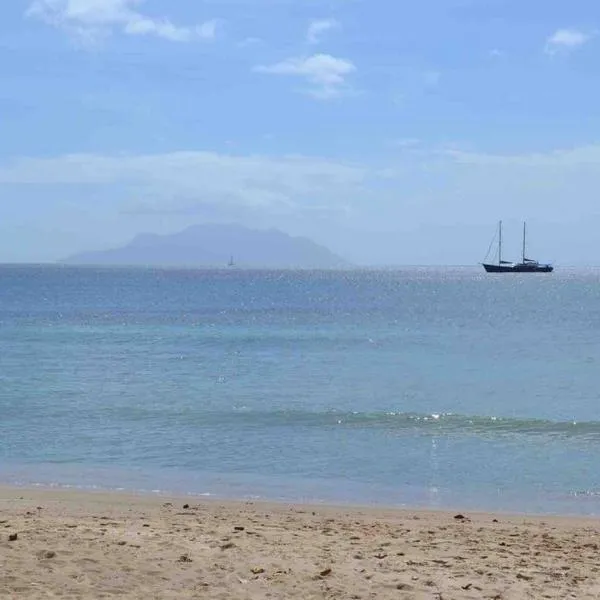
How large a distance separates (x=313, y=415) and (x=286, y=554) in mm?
14616

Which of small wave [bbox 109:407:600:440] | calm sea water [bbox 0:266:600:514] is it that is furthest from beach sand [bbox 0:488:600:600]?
small wave [bbox 109:407:600:440]

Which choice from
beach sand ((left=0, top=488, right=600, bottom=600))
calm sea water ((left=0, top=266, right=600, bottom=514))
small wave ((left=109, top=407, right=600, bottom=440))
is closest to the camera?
beach sand ((left=0, top=488, right=600, bottom=600))

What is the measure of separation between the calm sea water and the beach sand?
8.32 ft

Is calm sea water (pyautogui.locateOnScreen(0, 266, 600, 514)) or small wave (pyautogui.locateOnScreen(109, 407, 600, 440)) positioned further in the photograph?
small wave (pyautogui.locateOnScreen(109, 407, 600, 440))

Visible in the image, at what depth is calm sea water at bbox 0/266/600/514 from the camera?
16188 millimetres

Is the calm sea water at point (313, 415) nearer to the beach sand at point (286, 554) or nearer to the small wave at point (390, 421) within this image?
the small wave at point (390, 421)

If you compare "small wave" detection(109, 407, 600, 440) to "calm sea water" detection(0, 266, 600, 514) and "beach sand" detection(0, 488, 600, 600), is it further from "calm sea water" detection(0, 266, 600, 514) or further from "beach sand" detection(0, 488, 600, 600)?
"beach sand" detection(0, 488, 600, 600)

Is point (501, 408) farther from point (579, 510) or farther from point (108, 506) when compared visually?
point (108, 506)

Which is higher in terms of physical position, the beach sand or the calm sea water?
Answer: the beach sand

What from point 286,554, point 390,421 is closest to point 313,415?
point 390,421

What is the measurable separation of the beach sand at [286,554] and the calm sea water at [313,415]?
2537mm

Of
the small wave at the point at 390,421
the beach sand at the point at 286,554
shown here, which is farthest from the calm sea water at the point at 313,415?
the beach sand at the point at 286,554

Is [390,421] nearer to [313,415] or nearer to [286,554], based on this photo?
[313,415]

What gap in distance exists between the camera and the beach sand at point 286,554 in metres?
8.38
